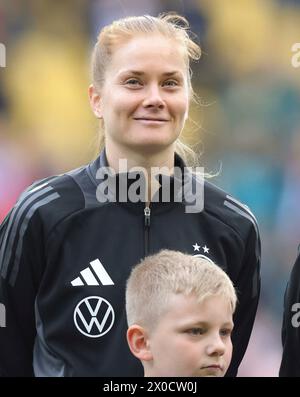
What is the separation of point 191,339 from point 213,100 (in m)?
2.68

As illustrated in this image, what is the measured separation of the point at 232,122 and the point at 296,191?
514 millimetres

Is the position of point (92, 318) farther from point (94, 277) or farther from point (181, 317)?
point (181, 317)

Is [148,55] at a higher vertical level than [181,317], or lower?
higher

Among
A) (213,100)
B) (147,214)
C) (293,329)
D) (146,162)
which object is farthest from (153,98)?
(213,100)

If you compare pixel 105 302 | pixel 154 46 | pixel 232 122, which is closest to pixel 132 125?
pixel 154 46

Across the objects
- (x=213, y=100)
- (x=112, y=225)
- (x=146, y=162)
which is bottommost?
(x=112, y=225)

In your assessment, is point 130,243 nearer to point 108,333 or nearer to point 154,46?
point 108,333

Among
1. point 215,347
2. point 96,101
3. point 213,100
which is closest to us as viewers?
point 215,347

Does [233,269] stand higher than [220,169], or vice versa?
[220,169]

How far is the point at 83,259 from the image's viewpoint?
181cm

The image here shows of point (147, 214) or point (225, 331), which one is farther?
point (147, 214)

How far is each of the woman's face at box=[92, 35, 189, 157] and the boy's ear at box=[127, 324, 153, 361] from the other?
1.45 feet

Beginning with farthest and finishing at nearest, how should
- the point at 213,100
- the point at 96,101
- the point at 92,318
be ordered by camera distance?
the point at 213,100
the point at 96,101
the point at 92,318
